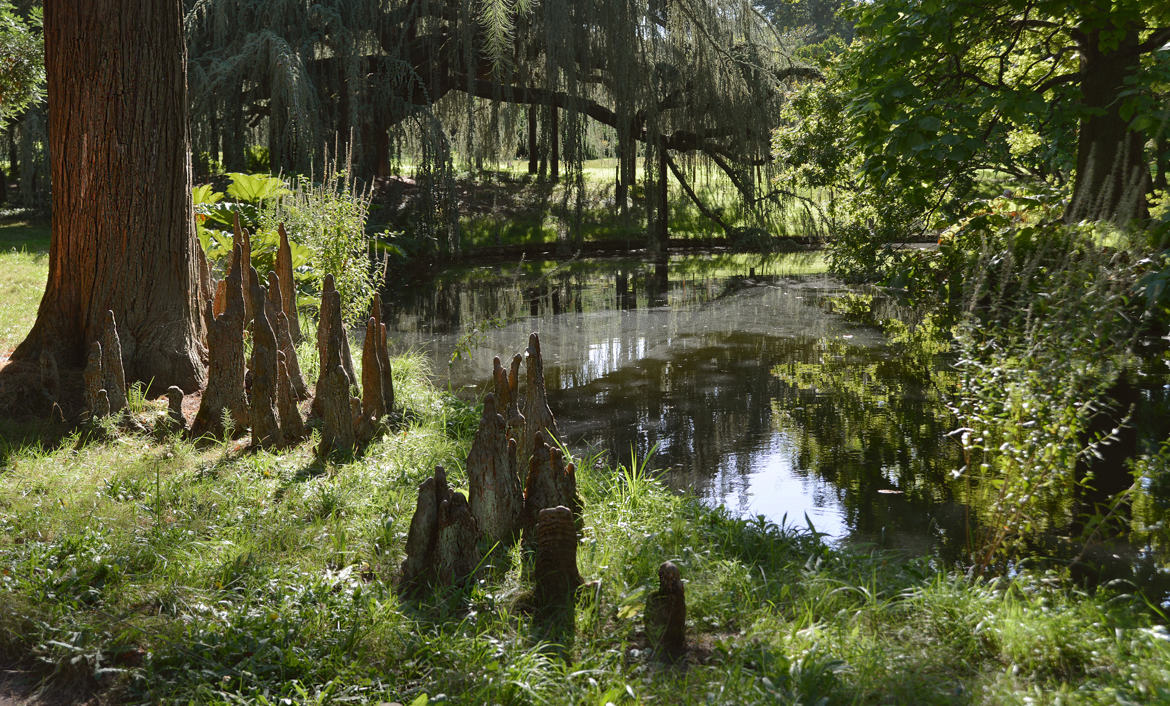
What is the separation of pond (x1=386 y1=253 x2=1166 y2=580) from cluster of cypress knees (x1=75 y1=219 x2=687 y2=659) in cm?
154

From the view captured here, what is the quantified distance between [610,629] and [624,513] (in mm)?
1209

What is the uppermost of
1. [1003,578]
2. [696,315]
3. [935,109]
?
[935,109]

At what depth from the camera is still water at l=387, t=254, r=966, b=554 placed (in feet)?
18.5

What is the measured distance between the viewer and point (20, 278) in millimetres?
10469

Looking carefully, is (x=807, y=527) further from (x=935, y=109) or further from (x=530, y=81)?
(x=530, y=81)

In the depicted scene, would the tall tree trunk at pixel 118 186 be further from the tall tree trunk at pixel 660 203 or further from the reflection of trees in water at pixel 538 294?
the tall tree trunk at pixel 660 203

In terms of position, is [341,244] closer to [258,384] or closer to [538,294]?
[258,384]

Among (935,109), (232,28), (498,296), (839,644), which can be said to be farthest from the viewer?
(232,28)

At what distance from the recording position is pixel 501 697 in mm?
2959

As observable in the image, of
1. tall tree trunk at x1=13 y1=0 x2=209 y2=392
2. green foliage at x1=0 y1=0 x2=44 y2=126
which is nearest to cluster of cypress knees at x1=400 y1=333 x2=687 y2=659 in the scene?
tall tree trunk at x1=13 y1=0 x2=209 y2=392

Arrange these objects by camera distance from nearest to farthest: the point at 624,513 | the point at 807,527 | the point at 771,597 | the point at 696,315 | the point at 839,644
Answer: the point at 839,644
the point at 771,597
the point at 624,513
the point at 807,527
the point at 696,315

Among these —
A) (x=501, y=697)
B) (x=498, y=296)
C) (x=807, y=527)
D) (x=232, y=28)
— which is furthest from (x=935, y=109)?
(x=232, y=28)

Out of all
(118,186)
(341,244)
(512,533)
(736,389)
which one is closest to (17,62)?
(341,244)

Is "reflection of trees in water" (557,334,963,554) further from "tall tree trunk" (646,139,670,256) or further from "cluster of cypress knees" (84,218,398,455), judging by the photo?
"tall tree trunk" (646,139,670,256)
